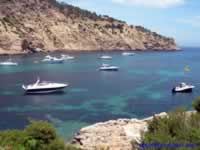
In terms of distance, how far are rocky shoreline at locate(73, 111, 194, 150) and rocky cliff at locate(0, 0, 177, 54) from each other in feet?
389

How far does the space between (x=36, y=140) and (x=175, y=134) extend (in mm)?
6850

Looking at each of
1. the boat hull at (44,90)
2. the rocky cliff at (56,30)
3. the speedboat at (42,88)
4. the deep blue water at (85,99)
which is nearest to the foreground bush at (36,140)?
the deep blue water at (85,99)

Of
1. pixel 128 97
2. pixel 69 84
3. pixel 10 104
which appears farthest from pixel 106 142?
pixel 69 84

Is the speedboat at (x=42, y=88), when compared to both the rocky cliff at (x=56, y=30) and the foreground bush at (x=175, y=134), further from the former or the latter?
the rocky cliff at (x=56, y=30)

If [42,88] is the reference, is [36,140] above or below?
above

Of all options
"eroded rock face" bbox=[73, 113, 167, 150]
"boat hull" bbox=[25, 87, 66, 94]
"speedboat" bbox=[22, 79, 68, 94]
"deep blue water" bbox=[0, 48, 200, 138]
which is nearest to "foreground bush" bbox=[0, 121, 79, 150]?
"eroded rock face" bbox=[73, 113, 167, 150]

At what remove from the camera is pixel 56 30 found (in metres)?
168

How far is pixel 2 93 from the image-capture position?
62.9m

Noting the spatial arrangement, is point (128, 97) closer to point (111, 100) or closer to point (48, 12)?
point (111, 100)

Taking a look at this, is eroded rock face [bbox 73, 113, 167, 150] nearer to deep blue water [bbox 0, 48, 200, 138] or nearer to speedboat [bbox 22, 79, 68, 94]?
deep blue water [bbox 0, 48, 200, 138]

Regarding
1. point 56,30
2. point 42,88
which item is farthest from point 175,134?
point 56,30

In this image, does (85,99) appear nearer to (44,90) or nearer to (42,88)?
(44,90)

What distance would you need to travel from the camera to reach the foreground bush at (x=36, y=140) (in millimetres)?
18734

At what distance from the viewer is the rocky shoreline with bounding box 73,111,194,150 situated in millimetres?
23125
